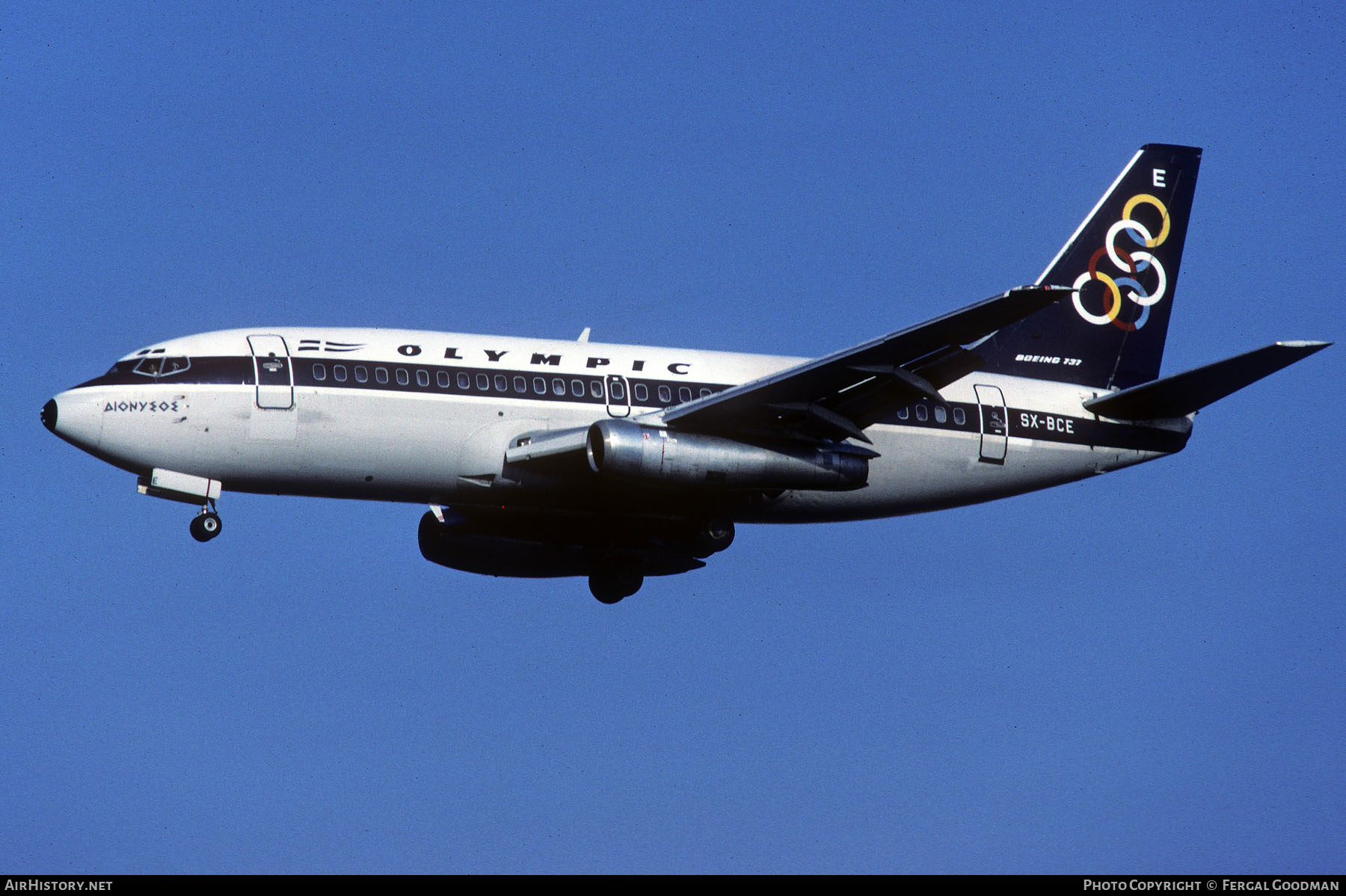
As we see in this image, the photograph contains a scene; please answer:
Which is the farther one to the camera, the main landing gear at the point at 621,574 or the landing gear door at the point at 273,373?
the main landing gear at the point at 621,574

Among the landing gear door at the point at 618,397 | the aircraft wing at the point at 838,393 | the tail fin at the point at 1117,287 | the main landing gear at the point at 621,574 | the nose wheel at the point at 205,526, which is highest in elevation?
the tail fin at the point at 1117,287

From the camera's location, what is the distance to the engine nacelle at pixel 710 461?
127ft

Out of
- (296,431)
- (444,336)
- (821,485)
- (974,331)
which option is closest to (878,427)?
(821,485)

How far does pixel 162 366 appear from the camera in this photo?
1569 inches

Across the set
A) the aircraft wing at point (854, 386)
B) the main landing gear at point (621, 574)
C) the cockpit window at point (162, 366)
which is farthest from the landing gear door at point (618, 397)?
the cockpit window at point (162, 366)

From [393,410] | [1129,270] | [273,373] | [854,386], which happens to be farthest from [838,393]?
[1129,270]

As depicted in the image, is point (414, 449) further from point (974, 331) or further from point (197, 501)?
point (974, 331)

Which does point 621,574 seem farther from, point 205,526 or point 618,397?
point 205,526

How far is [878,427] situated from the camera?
4384 centimetres

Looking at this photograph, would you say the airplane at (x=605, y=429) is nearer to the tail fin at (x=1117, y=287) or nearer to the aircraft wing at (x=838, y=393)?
the aircraft wing at (x=838, y=393)

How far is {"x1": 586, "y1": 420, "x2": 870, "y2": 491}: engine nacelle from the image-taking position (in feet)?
127

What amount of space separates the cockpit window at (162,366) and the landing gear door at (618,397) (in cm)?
954

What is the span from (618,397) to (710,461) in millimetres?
3349
